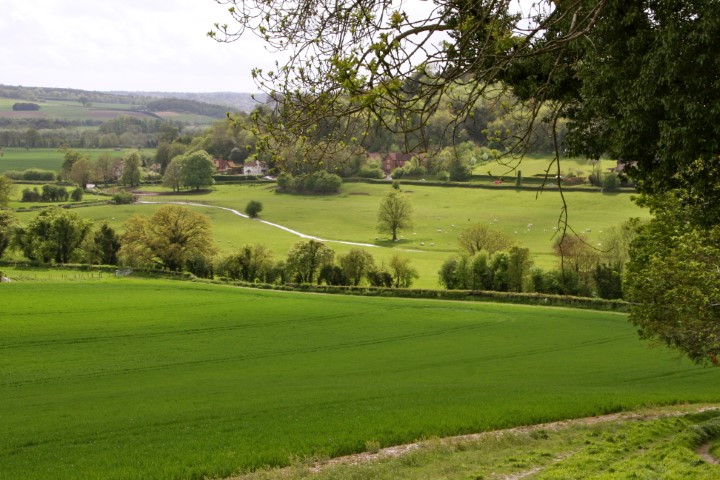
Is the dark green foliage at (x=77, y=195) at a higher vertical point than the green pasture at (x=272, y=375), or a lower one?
lower

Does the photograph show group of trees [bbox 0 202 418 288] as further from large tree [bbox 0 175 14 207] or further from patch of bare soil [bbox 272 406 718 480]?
patch of bare soil [bbox 272 406 718 480]

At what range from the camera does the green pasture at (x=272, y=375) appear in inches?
682

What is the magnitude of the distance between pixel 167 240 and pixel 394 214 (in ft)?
123

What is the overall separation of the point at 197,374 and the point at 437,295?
104 ft

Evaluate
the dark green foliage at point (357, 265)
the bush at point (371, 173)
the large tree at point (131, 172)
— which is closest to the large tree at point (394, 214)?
the dark green foliage at point (357, 265)

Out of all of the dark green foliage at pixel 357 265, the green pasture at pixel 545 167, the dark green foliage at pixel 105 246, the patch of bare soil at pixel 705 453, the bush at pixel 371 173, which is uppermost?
the green pasture at pixel 545 167

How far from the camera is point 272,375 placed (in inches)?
1152

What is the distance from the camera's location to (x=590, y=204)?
110 m

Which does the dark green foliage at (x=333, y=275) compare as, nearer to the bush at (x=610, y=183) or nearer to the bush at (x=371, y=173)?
the bush at (x=610, y=183)

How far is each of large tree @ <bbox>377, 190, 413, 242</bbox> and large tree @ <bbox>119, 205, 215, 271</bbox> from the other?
3199 cm

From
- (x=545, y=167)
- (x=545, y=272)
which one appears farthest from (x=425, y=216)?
(x=545, y=272)

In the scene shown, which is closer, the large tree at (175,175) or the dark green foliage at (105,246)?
the dark green foliage at (105,246)

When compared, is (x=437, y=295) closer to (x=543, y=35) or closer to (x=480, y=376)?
(x=480, y=376)

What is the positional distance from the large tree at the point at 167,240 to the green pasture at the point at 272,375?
1486 cm
